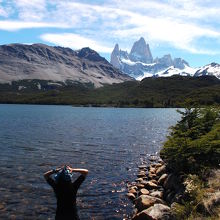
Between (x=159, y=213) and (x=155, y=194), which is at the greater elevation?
(x=159, y=213)

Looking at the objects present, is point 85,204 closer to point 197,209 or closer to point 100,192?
point 100,192

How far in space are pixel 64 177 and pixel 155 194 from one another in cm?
1581

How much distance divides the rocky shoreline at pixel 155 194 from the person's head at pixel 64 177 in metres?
8.93

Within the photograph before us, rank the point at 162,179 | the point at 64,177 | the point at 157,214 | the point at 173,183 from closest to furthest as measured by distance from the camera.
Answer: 1. the point at 64,177
2. the point at 157,214
3. the point at 173,183
4. the point at 162,179

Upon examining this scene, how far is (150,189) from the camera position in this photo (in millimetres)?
28391

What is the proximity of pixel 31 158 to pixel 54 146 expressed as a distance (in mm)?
12660

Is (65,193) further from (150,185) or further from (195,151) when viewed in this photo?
(150,185)

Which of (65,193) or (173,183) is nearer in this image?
(65,193)

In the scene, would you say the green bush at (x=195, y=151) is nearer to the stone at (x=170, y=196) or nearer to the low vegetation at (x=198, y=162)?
the low vegetation at (x=198, y=162)

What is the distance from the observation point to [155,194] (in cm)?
2500

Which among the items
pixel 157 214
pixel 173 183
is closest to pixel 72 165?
pixel 173 183

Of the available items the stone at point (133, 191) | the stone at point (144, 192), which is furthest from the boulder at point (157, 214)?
the stone at point (133, 191)

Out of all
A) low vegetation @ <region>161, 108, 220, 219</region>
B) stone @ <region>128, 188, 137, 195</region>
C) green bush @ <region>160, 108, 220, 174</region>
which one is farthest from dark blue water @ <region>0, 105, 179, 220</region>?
low vegetation @ <region>161, 108, 220, 219</region>

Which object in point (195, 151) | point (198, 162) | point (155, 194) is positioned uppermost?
point (195, 151)
